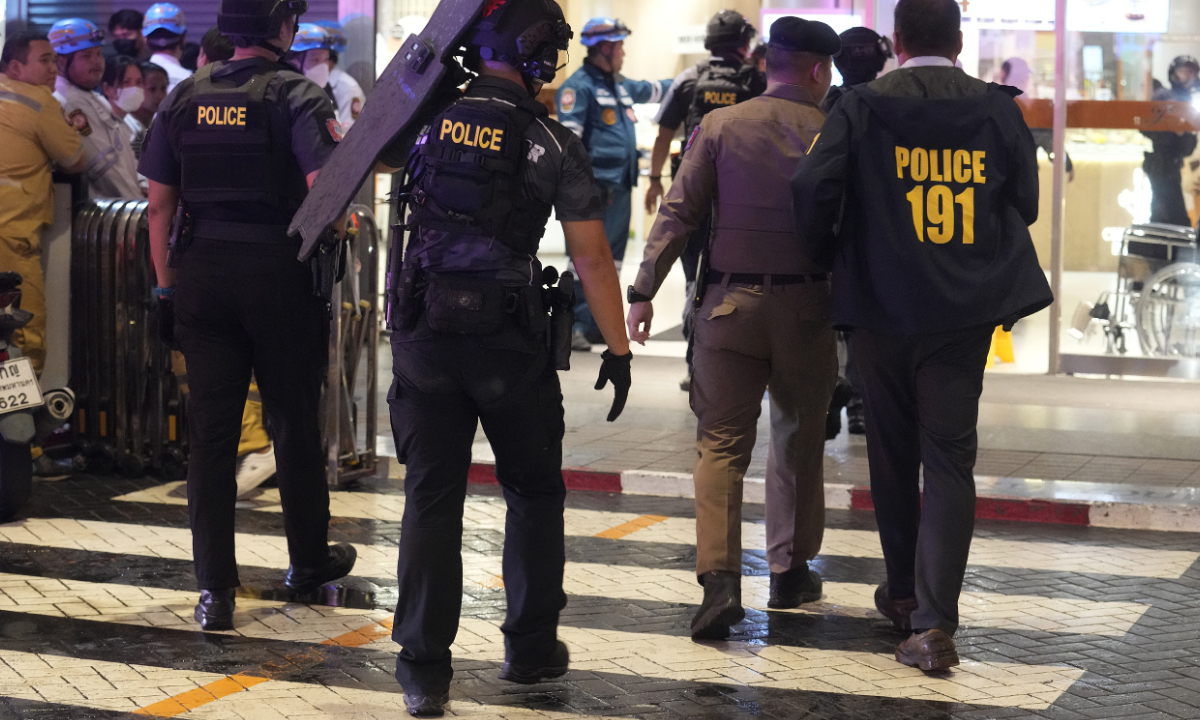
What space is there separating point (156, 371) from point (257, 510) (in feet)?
3.77

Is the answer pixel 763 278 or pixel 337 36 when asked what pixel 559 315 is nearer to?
pixel 763 278

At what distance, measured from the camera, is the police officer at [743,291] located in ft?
17.2

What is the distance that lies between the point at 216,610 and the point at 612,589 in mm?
1502

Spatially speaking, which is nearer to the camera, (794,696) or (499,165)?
(499,165)

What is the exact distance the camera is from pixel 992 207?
4805 mm

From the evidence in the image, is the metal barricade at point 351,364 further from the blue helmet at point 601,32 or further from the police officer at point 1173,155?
the police officer at point 1173,155

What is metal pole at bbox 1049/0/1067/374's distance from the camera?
36.2ft

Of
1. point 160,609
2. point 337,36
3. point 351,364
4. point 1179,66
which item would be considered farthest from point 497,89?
point 1179,66

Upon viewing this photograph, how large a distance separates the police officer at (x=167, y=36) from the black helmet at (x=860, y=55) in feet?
18.3

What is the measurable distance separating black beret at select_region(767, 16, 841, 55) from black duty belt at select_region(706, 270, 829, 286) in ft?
2.58

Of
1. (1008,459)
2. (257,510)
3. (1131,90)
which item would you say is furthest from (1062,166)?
(257,510)

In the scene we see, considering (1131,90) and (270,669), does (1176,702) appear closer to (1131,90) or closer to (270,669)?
(270,669)

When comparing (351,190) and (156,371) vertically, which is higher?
(351,190)

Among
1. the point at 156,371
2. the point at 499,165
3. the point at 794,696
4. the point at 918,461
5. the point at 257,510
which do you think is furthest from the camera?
the point at 156,371
